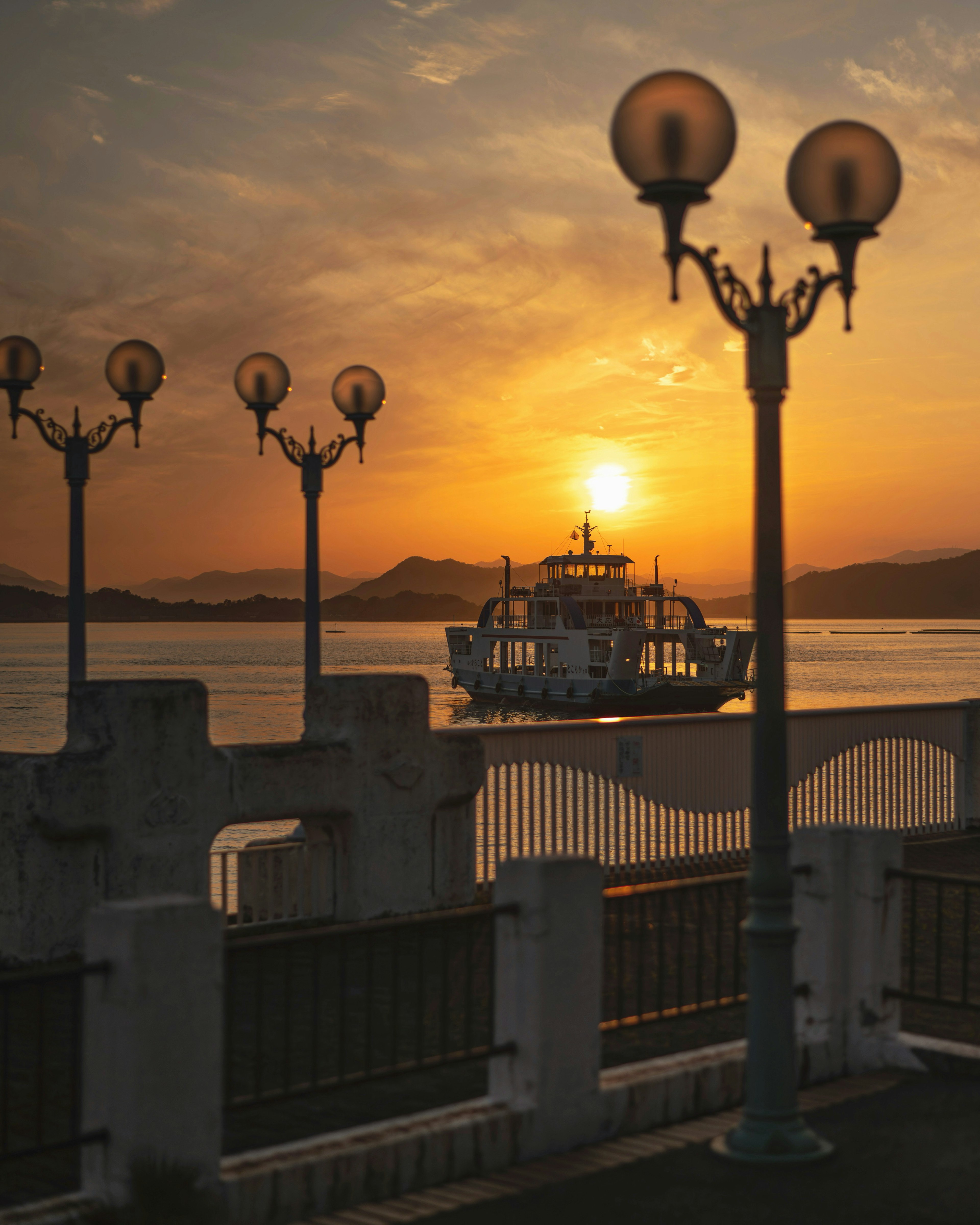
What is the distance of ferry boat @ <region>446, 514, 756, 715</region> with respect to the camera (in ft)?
257

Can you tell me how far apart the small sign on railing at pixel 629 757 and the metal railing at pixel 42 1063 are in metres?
6.21

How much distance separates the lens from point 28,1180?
630 cm

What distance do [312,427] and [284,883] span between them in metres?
7.66

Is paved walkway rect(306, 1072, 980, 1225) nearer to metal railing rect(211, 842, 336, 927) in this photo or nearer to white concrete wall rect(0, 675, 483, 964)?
white concrete wall rect(0, 675, 483, 964)

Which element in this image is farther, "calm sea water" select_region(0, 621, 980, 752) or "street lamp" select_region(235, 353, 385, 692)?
"calm sea water" select_region(0, 621, 980, 752)

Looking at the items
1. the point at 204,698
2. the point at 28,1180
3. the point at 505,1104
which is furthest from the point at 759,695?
the point at 204,698

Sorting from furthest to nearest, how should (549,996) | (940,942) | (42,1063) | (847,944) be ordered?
(940,942)
(847,944)
(549,996)
(42,1063)

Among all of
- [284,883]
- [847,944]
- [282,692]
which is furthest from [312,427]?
[282,692]

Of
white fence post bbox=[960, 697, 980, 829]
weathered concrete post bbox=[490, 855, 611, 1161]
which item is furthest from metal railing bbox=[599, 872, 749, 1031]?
white fence post bbox=[960, 697, 980, 829]

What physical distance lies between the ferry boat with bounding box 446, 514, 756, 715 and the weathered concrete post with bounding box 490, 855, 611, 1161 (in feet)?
232

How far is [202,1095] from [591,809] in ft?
30.2

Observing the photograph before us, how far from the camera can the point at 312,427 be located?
1803 cm

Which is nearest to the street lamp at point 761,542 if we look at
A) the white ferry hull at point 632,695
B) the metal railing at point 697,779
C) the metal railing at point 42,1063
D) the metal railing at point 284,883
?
the metal railing at point 42,1063

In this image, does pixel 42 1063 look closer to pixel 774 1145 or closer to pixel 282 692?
pixel 774 1145
